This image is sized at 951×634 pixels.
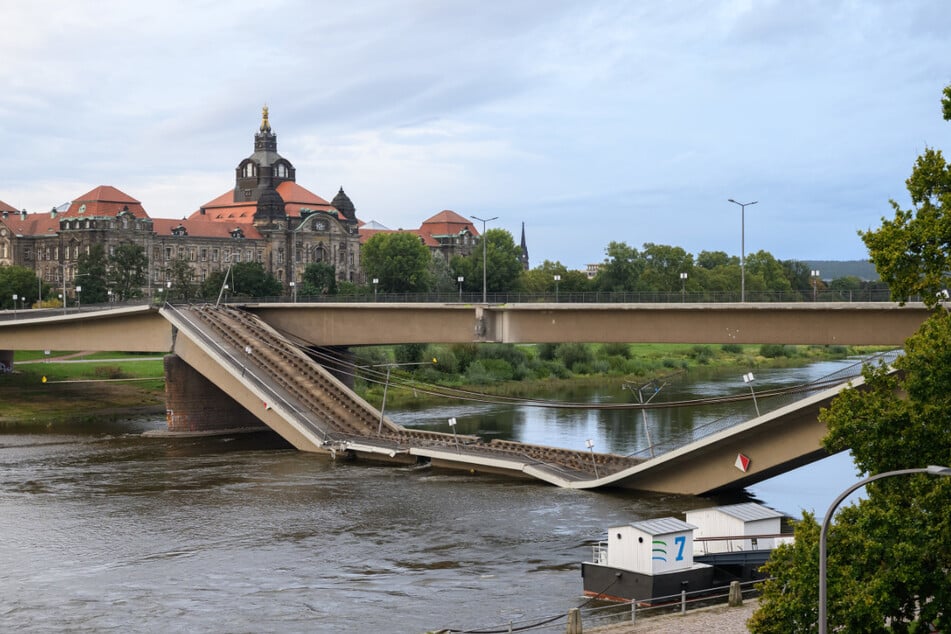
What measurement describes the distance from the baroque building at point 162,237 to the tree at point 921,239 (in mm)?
148425

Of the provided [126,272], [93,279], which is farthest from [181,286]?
[126,272]

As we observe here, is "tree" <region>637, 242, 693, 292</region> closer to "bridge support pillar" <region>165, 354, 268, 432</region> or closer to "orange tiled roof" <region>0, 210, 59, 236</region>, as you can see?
"bridge support pillar" <region>165, 354, 268, 432</region>

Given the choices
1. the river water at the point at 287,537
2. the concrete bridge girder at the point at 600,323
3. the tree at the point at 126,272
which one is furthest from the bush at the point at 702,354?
the tree at the point at 126,272

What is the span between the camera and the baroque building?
176 metres

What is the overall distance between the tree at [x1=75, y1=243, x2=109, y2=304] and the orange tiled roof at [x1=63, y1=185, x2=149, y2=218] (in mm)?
25405

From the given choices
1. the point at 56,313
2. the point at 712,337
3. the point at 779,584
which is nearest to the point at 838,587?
the point at 779,584

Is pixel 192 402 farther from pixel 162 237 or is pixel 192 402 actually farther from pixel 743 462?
pixel 162 237

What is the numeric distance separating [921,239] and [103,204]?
546ft

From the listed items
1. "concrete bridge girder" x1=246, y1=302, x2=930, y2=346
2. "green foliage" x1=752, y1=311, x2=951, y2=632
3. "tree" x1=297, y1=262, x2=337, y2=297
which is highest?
"tree" x1=297, y1=262, x2=337, y2=297

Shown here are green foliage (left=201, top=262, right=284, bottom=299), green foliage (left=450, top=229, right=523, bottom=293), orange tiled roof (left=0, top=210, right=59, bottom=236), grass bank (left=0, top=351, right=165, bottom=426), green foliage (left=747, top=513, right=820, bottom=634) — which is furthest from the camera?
orange tiled roof (left=0, top=210, right=59, bottom=236)

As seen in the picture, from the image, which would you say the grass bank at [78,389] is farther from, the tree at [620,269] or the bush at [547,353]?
the tree at [620,269]

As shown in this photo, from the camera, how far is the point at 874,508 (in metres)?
22.0

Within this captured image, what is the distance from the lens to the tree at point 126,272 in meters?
150

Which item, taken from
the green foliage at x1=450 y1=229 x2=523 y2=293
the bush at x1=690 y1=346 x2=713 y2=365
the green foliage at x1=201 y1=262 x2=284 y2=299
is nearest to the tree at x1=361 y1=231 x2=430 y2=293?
the green foliage at x1=450 y1=229 x2=523 y2=293
